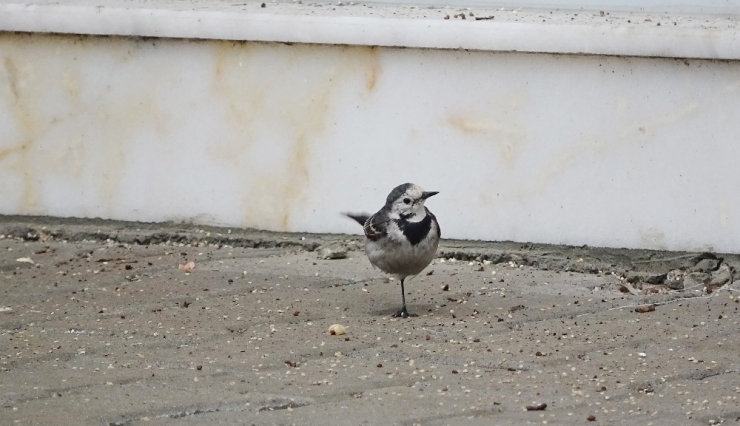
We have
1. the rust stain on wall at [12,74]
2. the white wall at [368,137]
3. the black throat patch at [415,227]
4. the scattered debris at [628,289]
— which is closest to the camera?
the black throat patch at [415,227]

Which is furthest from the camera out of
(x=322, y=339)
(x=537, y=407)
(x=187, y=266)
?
(x=187, y=266)

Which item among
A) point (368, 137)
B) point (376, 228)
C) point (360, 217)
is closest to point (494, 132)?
point (368, 137)

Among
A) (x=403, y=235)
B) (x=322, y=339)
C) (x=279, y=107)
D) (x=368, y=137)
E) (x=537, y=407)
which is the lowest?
(x=537, y=407)

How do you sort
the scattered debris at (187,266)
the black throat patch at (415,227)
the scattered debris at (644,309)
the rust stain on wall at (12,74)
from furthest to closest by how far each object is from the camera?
the rust stain on wall at (12,74), the scattered debris at (187,266), the black throat patch at (415,227), the scattered debris at (644,309)

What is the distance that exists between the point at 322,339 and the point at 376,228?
74 cm

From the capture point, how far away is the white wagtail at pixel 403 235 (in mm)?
6105

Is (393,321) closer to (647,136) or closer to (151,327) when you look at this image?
(151,327)

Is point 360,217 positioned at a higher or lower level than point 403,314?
higher

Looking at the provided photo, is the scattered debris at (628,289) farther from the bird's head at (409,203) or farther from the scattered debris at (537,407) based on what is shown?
the scattered debris at (537,407)

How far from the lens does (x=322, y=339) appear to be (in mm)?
5727

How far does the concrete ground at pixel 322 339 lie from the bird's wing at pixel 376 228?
34 cm

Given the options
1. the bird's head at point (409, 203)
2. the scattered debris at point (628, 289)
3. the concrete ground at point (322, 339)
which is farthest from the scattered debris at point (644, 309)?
the bird's head at point (409, 203)

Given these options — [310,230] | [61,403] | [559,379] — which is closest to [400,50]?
[310,230]

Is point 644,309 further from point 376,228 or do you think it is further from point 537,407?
point 537,407
